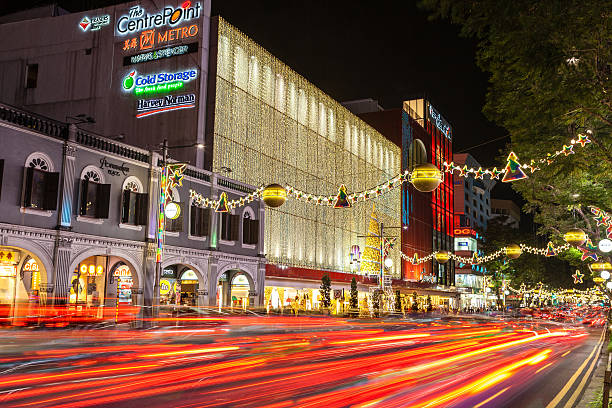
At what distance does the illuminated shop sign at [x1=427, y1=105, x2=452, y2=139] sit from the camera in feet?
283

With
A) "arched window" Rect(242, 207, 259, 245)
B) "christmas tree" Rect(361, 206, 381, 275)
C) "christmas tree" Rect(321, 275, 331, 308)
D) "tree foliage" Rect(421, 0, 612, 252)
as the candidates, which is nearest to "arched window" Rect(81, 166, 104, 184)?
"arched window" Rect(242, 207, 259, 245)

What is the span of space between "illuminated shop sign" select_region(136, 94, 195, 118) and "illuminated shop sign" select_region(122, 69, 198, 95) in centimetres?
64

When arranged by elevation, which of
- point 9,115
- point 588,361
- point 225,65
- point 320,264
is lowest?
point 588,361

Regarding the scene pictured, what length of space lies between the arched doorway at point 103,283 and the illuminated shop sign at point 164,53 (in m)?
14.6

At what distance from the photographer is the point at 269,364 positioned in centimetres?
1438

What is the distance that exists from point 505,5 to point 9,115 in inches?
842

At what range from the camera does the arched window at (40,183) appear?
23.6 meters

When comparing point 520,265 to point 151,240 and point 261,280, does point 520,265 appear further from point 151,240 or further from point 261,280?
point 151,240

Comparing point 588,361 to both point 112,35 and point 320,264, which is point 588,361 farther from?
point 112,35

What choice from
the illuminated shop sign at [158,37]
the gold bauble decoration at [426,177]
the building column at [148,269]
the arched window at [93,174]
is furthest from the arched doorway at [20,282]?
the illuminated shop sign at [158,37]

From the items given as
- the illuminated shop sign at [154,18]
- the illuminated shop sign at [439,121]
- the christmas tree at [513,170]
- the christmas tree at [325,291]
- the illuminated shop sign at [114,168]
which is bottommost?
the christmas tree at [325,291]

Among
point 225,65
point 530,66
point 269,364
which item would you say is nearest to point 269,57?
point 225,65

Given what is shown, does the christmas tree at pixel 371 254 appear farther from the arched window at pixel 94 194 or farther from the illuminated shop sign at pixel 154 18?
the arched window at pixel 94 194

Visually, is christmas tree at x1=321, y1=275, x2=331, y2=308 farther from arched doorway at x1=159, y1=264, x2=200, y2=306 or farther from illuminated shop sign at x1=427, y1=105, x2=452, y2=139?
illuminated shop sign at x1=427, y1=105, x2=452, y2=139
